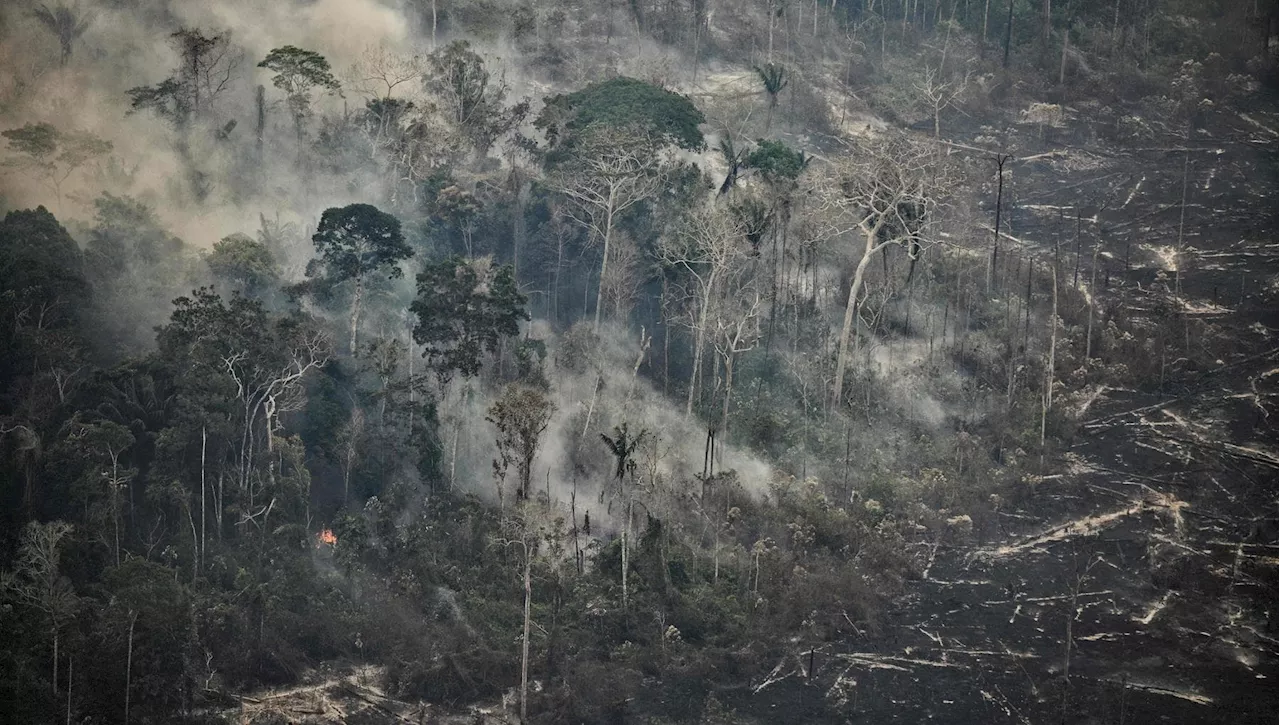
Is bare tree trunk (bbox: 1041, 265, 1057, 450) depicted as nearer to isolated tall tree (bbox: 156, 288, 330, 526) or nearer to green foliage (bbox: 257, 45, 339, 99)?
isolated tall tree (bbox: 156, 288, 330, 526)

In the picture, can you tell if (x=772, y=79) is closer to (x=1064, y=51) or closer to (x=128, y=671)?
(x=1064, y=51)

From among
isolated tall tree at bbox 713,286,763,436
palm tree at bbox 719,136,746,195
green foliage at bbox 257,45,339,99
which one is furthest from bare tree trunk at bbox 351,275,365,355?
palm tree at bbox 719,136,746,195

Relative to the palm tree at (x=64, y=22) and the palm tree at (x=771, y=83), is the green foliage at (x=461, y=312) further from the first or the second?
the palm tree at (x=771, y=83)

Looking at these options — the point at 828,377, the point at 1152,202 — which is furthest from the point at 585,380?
the point at 1152,202

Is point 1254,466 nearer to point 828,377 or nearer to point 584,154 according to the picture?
point 828,377

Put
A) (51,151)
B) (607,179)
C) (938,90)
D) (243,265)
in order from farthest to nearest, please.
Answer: (938,90)
(51,151)
(607,179)
(243,265)

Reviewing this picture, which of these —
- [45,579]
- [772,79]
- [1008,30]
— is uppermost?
[1008,30]

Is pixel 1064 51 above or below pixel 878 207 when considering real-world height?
above

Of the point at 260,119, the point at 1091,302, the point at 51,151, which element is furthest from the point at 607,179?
the point at 51,151
